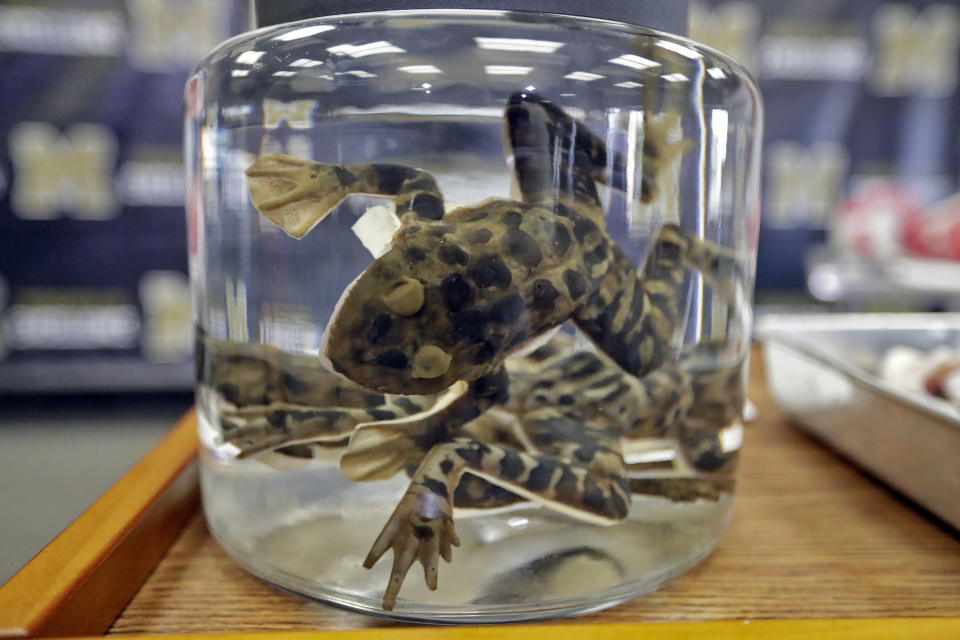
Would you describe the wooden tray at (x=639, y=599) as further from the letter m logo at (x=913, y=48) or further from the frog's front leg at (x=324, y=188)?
the letter m logo at (x=913, y=48)

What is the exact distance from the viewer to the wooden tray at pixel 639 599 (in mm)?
182

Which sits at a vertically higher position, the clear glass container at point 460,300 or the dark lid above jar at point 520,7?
the dark lid above jar at point 520,7

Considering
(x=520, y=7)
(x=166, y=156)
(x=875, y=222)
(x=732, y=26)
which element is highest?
(x=732, y=26)

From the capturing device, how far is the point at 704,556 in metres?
0.24

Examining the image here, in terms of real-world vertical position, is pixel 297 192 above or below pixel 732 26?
below

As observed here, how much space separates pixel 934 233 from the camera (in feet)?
2.81

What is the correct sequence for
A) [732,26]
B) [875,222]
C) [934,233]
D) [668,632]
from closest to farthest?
[668,632] < [934,233] < [875,222] < [732,26]

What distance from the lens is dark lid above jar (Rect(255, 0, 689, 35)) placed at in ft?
0.69

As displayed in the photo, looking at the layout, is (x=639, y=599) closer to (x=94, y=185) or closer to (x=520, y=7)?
(x=520, y=7)

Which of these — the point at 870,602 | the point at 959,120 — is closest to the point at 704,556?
the point at 870,602

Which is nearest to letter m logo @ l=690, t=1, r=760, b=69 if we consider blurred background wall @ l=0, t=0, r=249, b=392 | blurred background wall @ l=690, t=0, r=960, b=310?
blurred background wall @ l=690, t=0, r=960, b=310

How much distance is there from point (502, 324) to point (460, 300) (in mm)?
16

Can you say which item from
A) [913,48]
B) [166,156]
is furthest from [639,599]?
[913,48]

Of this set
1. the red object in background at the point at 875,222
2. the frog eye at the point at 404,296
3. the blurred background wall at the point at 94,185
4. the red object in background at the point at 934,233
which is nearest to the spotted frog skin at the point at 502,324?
the frog eye at the point at 404,296
